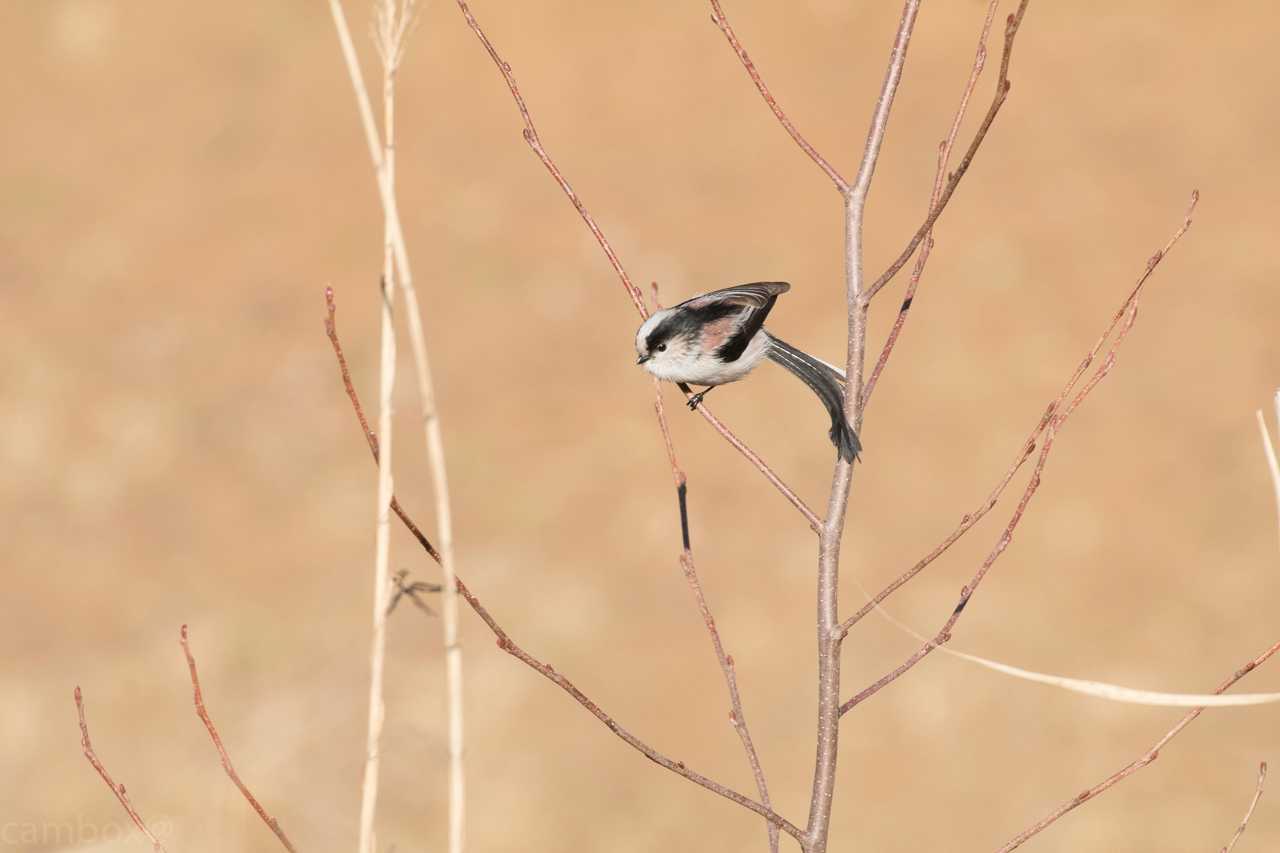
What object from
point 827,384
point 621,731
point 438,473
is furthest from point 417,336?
point 827,384

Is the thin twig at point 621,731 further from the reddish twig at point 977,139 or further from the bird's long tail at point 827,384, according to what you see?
the reddish twig at point 977,139

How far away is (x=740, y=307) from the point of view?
5.25 ft

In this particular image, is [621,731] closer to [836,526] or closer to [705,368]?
[836,526]

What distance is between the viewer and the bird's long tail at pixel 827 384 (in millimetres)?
1195

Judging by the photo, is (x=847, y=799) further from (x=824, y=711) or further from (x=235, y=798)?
(x=824, y=711)

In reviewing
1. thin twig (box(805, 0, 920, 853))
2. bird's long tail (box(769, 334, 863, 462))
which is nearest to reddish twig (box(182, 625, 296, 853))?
thin twig (box(805, 0, 920, 853))

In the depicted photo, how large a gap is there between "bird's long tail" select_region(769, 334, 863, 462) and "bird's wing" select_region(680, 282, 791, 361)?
0.06 meters

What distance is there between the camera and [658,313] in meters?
1.58

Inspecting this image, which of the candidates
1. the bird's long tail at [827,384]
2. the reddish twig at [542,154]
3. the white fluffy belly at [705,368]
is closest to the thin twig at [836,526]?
the bird's long tail at [827,384]

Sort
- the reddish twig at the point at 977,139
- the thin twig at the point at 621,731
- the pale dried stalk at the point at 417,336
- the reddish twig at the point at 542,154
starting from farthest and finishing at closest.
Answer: the reddish twig at the point at 542,154
the thin twig at the point at 621,731
the reddish twig at the point at 977,139
the pale dried stalk at the point at 417,336

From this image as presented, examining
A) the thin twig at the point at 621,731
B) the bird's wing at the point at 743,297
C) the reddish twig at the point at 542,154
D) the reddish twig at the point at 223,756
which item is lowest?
the reddish twig at the point at 223,756

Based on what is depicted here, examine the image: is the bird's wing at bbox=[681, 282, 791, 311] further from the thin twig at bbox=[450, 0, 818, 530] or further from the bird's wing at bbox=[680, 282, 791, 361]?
the thin twig at bbox=[450, 0, 818, 530]

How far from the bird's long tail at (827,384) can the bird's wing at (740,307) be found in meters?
0.06

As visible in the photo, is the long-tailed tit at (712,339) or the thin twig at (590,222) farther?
the long-tailed tit at (712,339)
